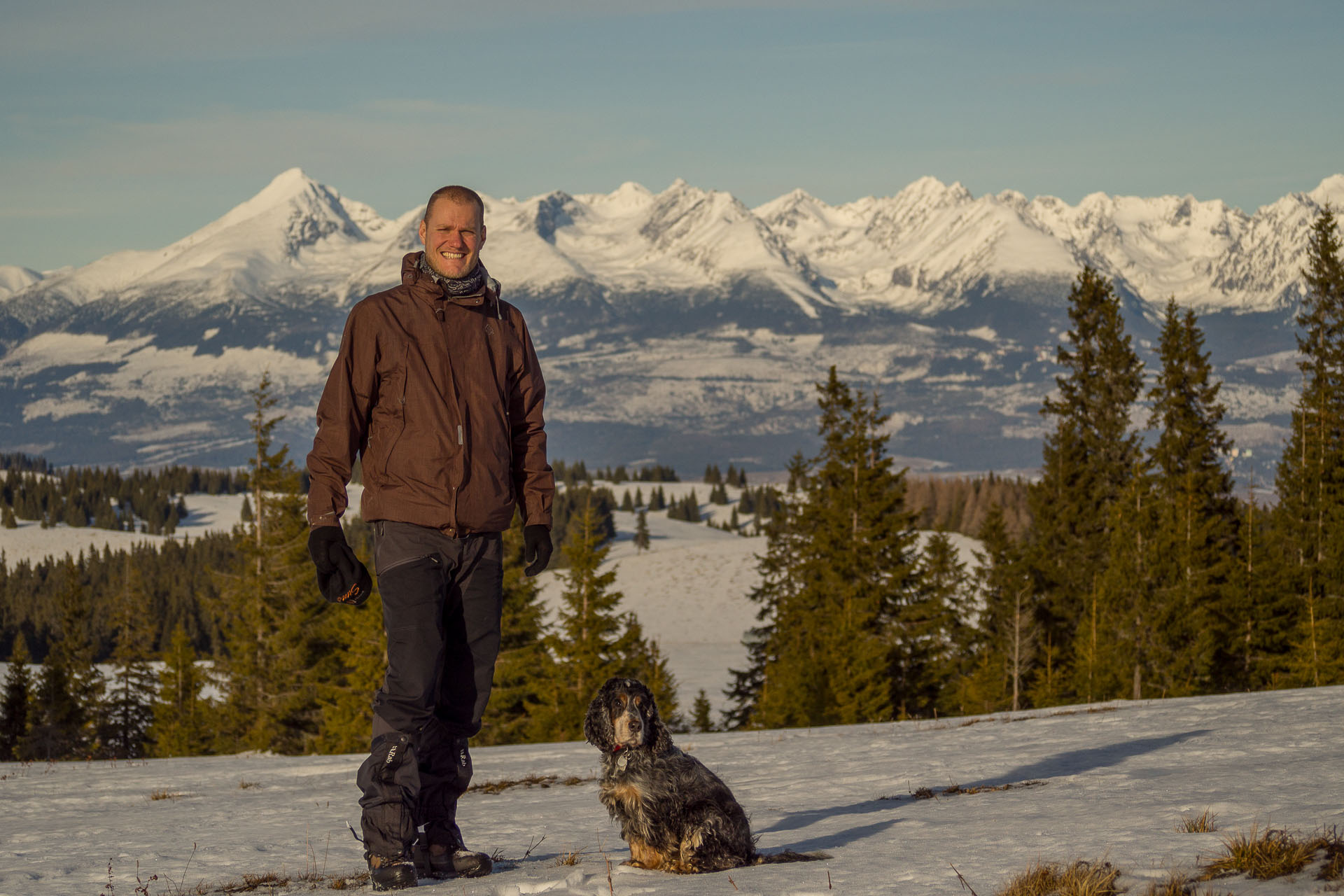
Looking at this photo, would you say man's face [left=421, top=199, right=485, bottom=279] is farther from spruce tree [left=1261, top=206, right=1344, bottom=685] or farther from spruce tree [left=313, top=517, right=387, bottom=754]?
spruce tree [left=313, top=517, right=387, bottom=754]

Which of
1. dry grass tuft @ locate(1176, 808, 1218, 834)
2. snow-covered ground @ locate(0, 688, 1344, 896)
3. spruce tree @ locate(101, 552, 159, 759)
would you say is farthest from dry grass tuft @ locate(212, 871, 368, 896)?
spruce tree @ locate(101, 552, 159, 759)

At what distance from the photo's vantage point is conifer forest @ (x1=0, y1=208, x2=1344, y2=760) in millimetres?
38844

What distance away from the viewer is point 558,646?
40.3 metres

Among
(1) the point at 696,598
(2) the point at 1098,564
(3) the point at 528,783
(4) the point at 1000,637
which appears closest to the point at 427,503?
(3) the point at 528,783

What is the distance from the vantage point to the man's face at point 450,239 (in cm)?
673

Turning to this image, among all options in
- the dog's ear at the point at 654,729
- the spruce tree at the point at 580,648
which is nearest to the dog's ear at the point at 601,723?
the dog's ear at the point at 654,729

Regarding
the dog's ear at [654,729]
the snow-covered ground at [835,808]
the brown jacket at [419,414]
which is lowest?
the snow-covered ground at [835,808]

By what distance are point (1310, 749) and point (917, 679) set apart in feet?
110

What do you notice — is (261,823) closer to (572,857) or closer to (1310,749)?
(572,857)

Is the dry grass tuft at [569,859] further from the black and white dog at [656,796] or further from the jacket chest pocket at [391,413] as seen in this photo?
the jacket chest pocket at [391,413]

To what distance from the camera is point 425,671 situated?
→ 6477 mm

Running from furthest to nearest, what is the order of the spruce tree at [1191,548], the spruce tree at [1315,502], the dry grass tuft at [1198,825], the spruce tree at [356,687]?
1. the spruce tree at [356,687]
2. the spruce tree at [1191,548]
3. the spruce tree at [1315,502]
4. the dry grass tuft at [1198,825]

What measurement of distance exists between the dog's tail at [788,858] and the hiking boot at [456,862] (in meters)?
1.52

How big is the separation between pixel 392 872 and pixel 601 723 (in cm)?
135
